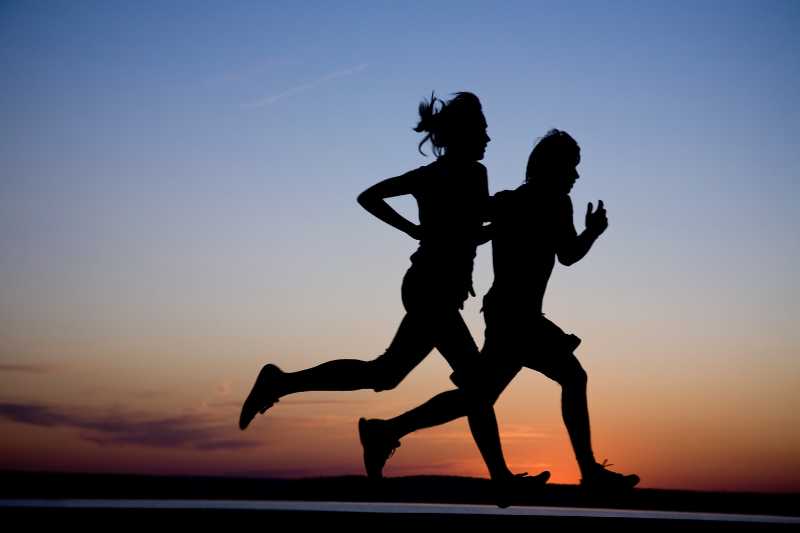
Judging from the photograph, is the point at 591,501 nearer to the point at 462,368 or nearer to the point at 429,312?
the point at 462,368

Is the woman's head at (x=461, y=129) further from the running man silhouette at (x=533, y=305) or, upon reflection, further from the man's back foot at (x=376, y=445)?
the man's back foot at (x=376, y=445)

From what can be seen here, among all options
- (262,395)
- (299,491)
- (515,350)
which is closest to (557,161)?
(515,350)

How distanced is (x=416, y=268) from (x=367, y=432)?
1.32 metres

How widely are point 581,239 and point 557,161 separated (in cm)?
56

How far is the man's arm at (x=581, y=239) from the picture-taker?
5.98m

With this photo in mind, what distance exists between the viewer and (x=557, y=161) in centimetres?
607

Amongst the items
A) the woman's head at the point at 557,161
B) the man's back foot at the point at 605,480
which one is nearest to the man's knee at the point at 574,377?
the man's back foot at the point at 605,480

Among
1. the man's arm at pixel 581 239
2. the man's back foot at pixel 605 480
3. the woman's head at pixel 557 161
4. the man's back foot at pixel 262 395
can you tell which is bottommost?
the man's back foot at pixel 605 480

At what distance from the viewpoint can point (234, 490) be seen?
30.8 feet

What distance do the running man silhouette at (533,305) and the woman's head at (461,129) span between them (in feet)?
1.38

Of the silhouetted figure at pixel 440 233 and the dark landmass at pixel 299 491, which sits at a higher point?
the silhouetted figure at pixel 440 233

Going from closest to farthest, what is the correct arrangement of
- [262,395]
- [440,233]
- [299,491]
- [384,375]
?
[440,233] < [384,375] < [262,395] < [299,491]

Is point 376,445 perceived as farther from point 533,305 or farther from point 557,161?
point 557,161

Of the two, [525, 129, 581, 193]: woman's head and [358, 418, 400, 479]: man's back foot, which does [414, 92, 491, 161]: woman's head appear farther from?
[358, 418, 400, 479]: man's back foot
